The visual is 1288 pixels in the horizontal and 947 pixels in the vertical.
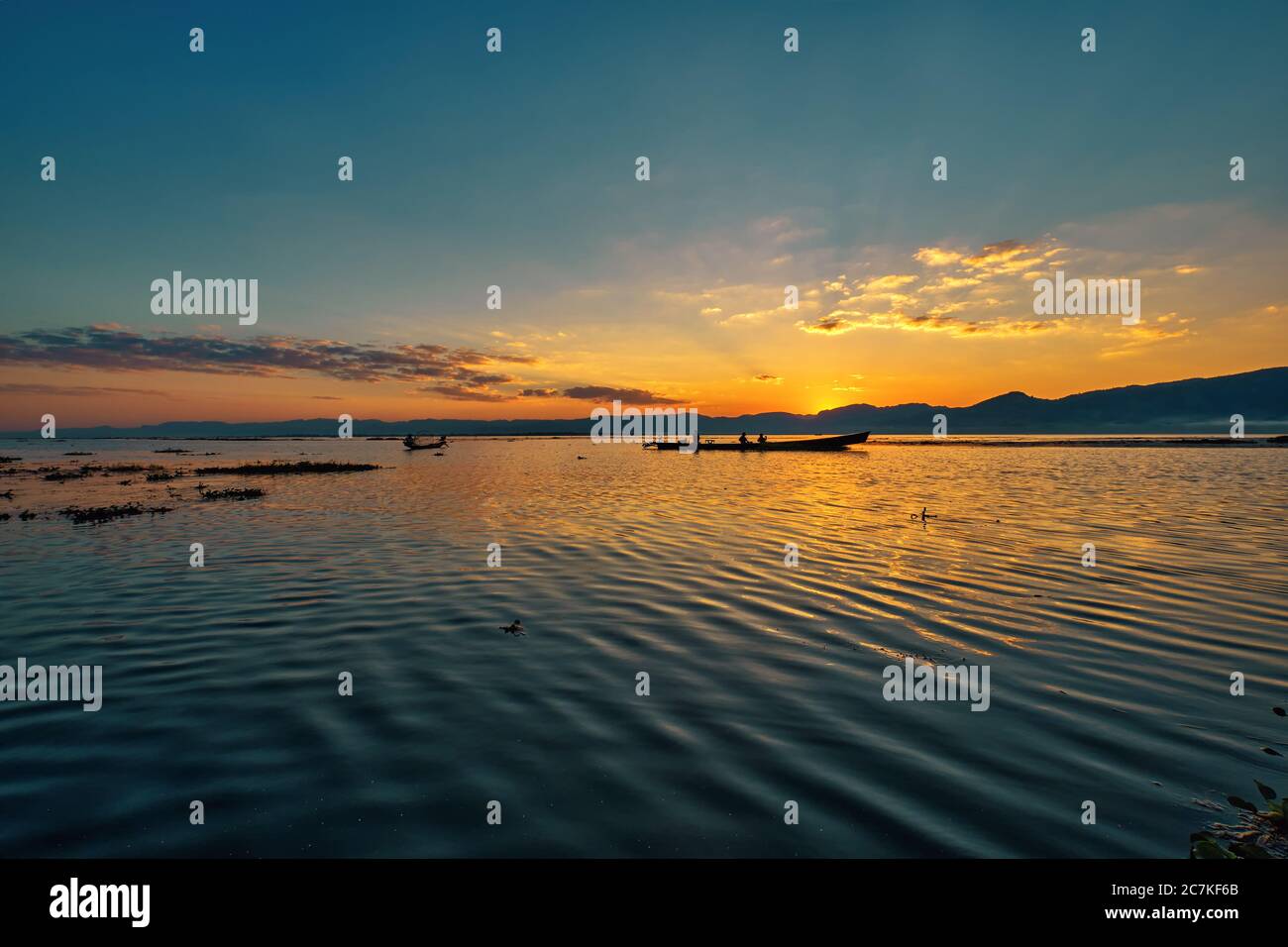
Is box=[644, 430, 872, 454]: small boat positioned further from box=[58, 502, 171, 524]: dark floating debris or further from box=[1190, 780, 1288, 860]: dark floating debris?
box=[1190, 780, 1288, 860]: dark floating debris

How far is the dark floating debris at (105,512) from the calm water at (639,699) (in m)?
7.02

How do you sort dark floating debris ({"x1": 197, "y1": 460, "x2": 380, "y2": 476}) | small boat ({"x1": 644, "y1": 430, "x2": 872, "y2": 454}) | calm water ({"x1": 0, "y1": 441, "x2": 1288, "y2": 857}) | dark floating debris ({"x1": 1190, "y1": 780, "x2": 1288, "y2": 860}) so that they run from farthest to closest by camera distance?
small boat ({"x1": 644, "y1": 430, "x2": 872, "y2": 454})
dark floating debris ({"x1": 197, "y1": 460, "x2": 380, "y2": 476})
calm water ({"x1": 0, "y1": 441, "x2": 1288, "y2": 857})
dark floating debris ({"x1": 1190, "y1": 780, "x2": 1288, "y2": 860})

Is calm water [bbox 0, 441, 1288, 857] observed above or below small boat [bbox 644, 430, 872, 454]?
below

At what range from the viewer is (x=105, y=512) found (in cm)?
2744

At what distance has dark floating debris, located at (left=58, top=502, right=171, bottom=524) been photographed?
26188 millimetres

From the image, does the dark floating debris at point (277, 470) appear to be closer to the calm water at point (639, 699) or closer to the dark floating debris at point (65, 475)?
the dark floating debris at point (65, 475)

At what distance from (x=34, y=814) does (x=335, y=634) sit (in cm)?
545

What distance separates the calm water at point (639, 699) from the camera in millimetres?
5352

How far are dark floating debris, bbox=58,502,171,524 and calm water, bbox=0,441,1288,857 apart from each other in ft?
23.0

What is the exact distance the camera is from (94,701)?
326 inches
